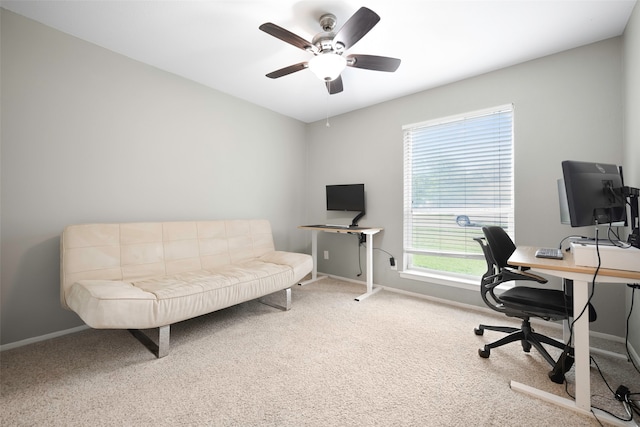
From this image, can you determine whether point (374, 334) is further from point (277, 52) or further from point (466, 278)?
point (277, 52)

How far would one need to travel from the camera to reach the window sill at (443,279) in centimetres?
272

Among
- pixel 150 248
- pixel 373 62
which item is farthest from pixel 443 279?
pixel 150 248

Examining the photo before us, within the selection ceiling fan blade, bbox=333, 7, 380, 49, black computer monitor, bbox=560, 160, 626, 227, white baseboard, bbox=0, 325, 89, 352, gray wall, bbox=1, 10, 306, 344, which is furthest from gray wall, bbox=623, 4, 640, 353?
white baseboard, bbox=0, 325, 89, 352

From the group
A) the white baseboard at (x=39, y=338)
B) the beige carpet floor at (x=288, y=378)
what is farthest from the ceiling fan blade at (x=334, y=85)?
the white baseboard at (x=39, y=338)

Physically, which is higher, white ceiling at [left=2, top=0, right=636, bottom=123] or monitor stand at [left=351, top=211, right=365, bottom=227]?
white ceiling at [left=2, top=0, right=636, bottom=123]

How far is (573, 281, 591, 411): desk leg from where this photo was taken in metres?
1.29

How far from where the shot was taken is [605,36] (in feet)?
6.75

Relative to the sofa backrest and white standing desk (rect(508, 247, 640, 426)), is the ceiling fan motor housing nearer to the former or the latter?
white standing desk (rect(508, 247, 640, 426))

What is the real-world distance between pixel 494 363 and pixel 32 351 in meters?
3.23

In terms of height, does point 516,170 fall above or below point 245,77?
below

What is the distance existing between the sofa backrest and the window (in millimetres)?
1957

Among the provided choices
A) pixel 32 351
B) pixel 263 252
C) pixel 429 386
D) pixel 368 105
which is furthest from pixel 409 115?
pixel 32 351

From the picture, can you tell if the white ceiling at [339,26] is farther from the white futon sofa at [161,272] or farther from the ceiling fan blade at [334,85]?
the white futon sofa at [161,272]

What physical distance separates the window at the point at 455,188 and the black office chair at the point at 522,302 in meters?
0.84
